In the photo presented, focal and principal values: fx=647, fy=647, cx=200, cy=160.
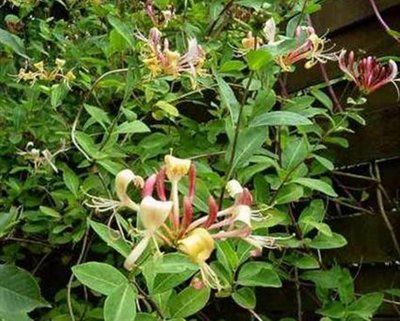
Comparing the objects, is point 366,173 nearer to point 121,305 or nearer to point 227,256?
point 227,256

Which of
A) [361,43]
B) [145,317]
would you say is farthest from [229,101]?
[361,43]

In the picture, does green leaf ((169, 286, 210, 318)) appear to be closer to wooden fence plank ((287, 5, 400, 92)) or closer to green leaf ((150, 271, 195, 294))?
green leaf ((150, 271, 195, 294))

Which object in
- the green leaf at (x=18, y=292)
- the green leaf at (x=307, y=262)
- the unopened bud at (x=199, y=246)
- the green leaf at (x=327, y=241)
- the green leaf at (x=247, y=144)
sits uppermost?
the unopened bud at (x=199, y=246)

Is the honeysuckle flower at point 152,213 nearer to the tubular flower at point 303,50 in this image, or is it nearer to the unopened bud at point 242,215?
the unopened bud at point 242,215

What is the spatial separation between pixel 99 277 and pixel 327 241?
0.48m

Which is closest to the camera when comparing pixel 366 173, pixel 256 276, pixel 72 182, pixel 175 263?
pixel 175 263

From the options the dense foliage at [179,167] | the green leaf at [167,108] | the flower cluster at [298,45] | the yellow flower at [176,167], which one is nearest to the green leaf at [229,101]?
the dense foliage at [179,167]

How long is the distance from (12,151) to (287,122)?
901 millimetres

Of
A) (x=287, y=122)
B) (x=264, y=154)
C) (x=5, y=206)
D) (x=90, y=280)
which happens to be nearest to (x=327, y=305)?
(x=264, y=154)

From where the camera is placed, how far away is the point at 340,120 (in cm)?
115

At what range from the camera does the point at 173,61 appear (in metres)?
1.02

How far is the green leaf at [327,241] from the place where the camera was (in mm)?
1014

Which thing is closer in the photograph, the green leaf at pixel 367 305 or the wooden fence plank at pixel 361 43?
the green leaf at pixel 367 305

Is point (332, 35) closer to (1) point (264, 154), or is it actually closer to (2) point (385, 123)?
(2) point (385, 123)
